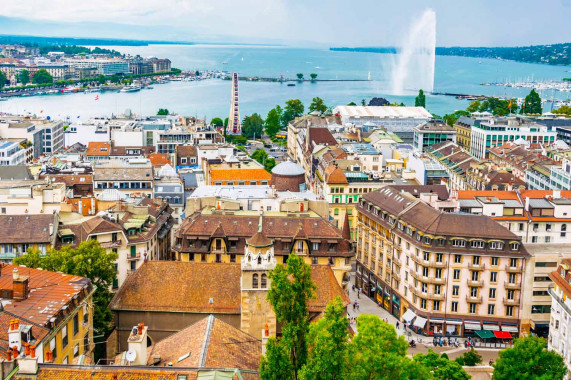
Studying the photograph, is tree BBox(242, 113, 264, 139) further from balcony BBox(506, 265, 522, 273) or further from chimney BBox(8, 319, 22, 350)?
chimney BBox(8, 319, 22, 350)

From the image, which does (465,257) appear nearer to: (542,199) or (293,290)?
(542,199)

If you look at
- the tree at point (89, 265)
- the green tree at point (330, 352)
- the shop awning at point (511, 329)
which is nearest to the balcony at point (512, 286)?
the shop awning at point (511, 329)

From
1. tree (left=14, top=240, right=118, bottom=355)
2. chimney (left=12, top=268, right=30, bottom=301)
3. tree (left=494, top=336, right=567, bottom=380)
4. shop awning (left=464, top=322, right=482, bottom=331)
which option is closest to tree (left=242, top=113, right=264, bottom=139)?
shop awning (left=464, top=322, right=482, bottom=331)

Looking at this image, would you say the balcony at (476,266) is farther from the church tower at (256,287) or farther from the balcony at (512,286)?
the church tower at (256,287)

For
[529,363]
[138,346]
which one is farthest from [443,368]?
[138,346]

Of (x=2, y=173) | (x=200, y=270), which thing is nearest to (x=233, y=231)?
(x=200, y=270)

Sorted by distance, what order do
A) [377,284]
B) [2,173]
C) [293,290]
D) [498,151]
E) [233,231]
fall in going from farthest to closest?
[498,151]
[2,173]
[377,284]
[233,231]
[293,290]

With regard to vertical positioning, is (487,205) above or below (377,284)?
above
